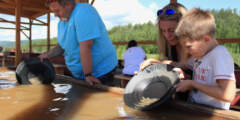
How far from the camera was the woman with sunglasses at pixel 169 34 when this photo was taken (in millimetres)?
1147

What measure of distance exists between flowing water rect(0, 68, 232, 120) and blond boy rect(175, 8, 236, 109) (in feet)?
0.42

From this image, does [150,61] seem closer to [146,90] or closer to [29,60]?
[146,90]

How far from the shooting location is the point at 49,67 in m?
1.77

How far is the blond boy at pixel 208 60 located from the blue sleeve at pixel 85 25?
0.66 meters

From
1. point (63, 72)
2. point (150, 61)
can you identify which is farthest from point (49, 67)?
point (63, 72)

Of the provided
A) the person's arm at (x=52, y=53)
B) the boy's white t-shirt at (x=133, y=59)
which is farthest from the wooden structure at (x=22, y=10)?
the person's arm at (x=52, y=53)

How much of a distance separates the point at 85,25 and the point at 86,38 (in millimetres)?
91

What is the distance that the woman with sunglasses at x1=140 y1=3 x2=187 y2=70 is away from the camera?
3.76 feet

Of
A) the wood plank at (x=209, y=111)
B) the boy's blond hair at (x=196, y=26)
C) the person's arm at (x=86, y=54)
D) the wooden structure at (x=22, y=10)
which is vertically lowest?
the wood plank at (x=209, y=111)

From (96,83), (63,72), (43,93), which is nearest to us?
(43,93)

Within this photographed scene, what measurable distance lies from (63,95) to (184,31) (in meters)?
0.83

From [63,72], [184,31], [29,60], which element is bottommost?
[63,72]

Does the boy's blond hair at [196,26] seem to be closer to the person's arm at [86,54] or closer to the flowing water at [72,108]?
the flowing water at [72,108]

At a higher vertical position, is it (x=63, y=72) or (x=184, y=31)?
(x=184, y=31)
